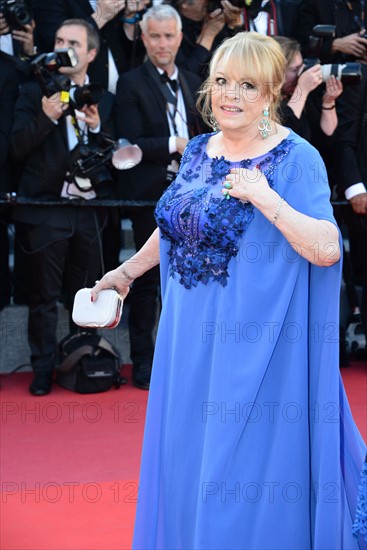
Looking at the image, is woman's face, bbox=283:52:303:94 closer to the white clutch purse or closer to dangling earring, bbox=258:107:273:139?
dangling earring, bbox=258:107:273:139

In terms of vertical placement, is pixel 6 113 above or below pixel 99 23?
below

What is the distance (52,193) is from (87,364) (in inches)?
40.9

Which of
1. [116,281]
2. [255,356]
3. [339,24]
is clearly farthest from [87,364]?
[255,356]

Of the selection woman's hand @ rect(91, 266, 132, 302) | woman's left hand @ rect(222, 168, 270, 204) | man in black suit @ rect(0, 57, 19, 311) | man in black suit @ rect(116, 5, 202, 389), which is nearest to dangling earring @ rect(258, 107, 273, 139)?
woman's left hand @ rect(222, 168, 270, 204)

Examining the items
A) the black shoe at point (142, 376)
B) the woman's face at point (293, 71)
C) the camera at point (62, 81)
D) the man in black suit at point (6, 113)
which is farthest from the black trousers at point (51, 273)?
the woman's face at point (293, 71)

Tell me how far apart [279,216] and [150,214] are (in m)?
3.35

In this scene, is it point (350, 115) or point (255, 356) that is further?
point (350, 115)

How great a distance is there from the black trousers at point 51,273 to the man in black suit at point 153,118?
0.94ft

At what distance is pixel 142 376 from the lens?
6301 millimetres

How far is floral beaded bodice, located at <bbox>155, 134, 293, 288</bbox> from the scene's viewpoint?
3.17 meters

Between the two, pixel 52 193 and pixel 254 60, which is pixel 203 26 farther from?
pixel 254 60

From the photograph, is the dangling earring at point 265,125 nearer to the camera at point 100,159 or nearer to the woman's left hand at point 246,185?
the woman's left hand at point 246,185

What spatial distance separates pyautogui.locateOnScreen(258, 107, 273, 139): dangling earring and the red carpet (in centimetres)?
167

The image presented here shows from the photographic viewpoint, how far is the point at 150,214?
6.32 m
